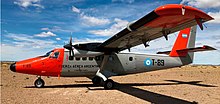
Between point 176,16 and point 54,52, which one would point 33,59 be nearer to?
point 54,52

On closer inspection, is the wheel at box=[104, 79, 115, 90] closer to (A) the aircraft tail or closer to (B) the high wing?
(B) the high wing

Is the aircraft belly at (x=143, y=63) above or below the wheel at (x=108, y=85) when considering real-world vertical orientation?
above

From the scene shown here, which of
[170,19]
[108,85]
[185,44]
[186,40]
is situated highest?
[186,40]

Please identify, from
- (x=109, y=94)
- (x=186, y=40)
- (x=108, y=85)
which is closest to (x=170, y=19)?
(x=109, y=94)

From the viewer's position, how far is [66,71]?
14.3 metres

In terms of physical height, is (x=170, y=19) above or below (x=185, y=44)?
above

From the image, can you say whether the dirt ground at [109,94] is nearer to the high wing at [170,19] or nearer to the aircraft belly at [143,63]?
the aircraft belly at [143,63]

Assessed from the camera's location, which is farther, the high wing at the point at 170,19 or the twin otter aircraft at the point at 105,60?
the twin otter aircraft at the point at 105,60

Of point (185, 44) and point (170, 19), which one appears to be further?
point (185, 44)

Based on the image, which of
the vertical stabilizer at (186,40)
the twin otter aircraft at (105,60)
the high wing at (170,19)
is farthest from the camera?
the vertical stabilizer at (186,40)

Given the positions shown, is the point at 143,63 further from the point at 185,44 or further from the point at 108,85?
the point at 185,44

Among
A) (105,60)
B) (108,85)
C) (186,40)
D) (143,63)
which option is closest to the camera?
(108,85)

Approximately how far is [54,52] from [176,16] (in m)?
9.40

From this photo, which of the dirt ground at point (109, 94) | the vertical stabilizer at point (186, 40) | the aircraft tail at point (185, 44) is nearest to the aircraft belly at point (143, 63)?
the aircraft tail at point (185, 44)
